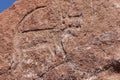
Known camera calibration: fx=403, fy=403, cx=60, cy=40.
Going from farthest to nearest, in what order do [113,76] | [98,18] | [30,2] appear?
1. [30,2]
2. [98,18]
3. [113,76]

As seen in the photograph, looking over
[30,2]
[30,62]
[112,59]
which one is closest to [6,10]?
[30,2]

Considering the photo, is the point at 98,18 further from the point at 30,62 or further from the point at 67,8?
the point at 30,62

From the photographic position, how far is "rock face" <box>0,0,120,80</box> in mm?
4180

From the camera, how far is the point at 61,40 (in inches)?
172

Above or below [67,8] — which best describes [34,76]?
below

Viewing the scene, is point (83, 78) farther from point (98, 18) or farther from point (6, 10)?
point (6, 10)

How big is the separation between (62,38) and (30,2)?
0.64 meters

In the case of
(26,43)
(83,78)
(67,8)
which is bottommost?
(83,78)

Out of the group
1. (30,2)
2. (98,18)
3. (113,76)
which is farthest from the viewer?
(30,2)

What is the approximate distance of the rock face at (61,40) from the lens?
4.18m

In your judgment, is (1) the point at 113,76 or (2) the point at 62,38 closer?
(1) the point at 113,76

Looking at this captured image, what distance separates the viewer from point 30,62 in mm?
4418

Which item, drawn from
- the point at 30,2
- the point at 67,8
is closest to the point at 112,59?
the point at 67,8

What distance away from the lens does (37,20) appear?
4.59 meters
